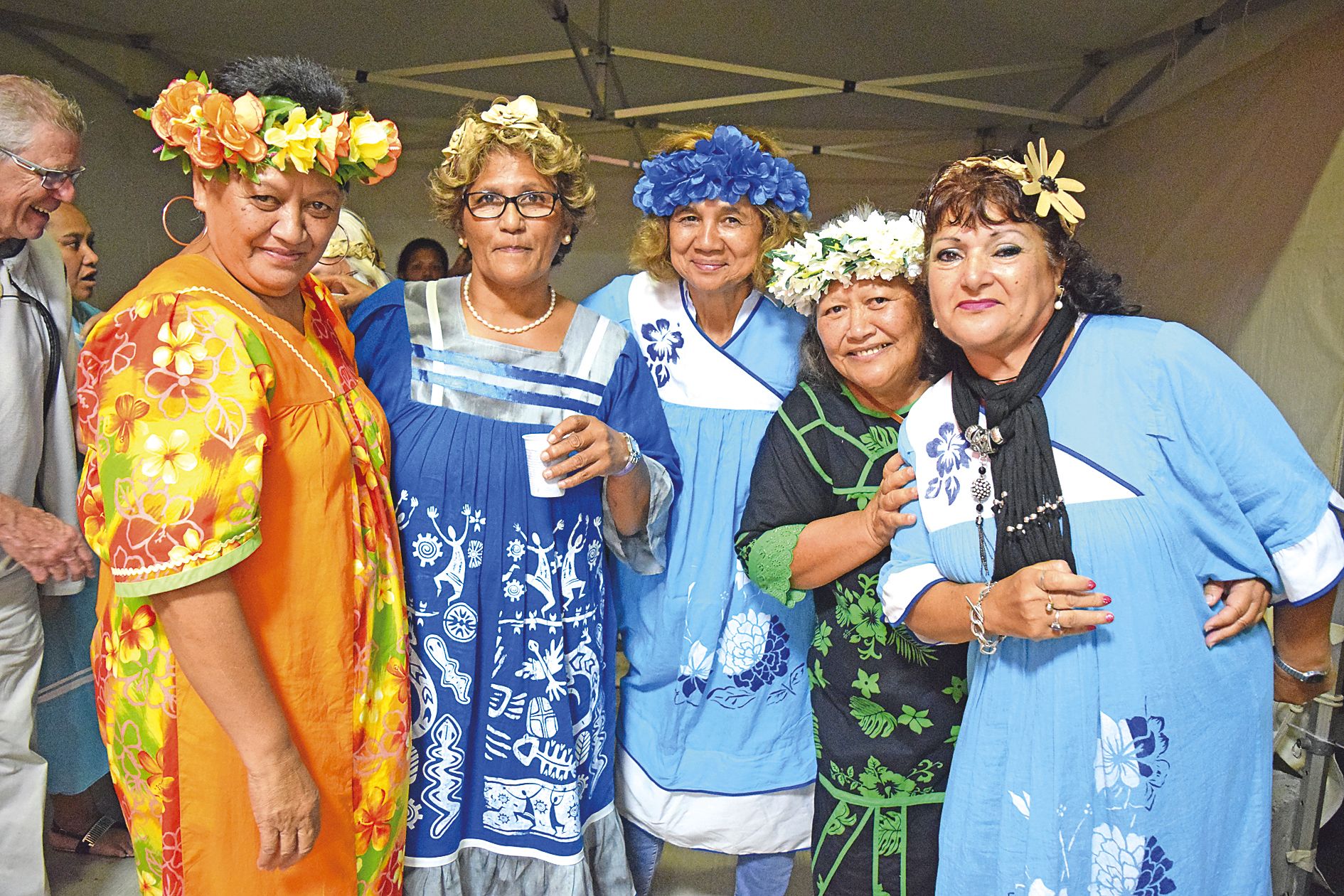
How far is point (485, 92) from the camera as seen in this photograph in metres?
6.19

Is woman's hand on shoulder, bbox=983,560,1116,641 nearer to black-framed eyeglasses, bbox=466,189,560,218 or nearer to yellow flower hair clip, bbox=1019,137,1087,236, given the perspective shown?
yellow flower hair clip, bbox=1019,137,1087,236

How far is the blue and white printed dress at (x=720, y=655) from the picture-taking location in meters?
2.41

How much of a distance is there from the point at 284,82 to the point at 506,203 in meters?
0.57

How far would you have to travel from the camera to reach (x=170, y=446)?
4.66 feet

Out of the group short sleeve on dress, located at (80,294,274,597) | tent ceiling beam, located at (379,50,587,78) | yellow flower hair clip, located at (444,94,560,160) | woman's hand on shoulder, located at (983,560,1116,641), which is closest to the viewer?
short sleeve on dress, located at (80,294,274,597)

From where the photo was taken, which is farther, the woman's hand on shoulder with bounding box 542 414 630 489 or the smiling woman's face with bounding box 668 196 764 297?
the smiling woman's face with bounding box 668 196 764 297

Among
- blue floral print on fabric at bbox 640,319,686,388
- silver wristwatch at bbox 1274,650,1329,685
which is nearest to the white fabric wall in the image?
silver wristwatch at bbox 1274,650,1329,685

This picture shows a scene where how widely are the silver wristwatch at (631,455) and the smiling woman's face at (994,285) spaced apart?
76 centimetres

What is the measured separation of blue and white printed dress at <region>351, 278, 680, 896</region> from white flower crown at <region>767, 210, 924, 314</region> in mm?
493

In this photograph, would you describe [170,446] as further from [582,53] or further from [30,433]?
[582,53]

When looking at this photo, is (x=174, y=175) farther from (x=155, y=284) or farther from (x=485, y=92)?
(x=155, y=284)

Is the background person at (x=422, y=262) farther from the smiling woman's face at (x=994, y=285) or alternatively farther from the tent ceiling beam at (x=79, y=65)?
the smiling woman's face at (x=994, y=285)

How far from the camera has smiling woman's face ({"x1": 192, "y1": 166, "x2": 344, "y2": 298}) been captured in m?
1.65

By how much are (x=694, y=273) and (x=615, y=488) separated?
2.23 ft
